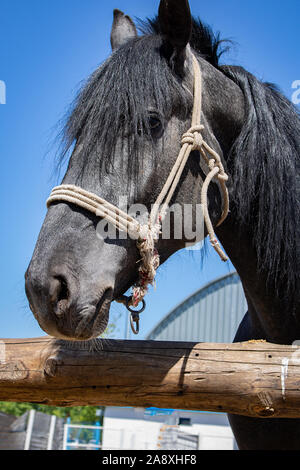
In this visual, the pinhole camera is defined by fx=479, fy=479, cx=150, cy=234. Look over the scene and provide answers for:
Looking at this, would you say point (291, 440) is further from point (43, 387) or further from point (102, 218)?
point (102, 218)

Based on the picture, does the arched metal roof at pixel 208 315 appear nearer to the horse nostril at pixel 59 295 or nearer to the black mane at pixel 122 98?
the black mane at pixel 122 98

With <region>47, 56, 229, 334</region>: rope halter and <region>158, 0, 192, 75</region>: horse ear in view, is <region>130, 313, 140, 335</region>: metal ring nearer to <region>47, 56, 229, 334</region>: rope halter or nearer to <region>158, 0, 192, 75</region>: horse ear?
<region>47, 56, 229, 334</region>: rope halter

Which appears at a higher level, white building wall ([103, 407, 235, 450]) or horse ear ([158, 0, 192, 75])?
horse ear ([158, 0, 192, 75])

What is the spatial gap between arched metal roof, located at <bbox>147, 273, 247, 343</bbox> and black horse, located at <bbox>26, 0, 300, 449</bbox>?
1350 cm

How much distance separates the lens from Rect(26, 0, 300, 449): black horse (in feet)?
5.27

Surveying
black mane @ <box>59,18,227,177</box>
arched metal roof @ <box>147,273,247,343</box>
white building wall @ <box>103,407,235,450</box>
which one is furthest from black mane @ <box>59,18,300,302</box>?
arched metal roof @ <box>147,273,247,343</box>

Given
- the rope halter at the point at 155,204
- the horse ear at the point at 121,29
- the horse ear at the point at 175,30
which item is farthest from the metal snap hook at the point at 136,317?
the horse ear at the point at 121,29

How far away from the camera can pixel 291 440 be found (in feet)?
7.54

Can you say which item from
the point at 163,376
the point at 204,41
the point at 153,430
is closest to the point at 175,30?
the point at 204,41

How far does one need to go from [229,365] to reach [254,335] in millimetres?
620

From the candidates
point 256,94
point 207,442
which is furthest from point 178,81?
point 207,442

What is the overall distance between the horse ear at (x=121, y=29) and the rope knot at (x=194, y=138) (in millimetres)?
938

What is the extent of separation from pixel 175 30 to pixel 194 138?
19.6 inches

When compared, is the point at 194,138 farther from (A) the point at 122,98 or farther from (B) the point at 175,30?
(B) the point at 175,30
